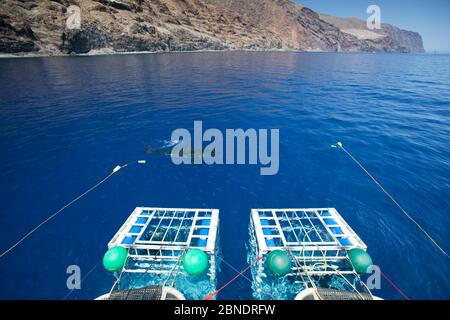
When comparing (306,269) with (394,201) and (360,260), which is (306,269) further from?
(394,201)

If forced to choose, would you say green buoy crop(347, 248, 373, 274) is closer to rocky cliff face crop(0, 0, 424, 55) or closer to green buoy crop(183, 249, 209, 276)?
green buoy crop(183, 249, 209, 276)

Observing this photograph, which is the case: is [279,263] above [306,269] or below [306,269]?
above

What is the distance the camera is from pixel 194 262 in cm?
803

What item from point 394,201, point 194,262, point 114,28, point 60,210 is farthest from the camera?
point 114,28

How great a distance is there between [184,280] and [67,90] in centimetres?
4325

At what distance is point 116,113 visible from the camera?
2858cm

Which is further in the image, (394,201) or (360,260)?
(394,201)

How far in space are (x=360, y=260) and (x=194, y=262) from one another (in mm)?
6430

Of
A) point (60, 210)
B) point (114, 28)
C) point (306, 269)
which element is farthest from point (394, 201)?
point (114, 28)

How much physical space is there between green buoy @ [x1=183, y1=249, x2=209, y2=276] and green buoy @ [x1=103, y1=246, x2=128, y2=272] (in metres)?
2.62

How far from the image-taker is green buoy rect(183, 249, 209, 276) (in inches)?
316

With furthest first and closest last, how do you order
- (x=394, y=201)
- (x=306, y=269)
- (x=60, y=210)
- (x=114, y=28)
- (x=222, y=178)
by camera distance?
(x=114, y=28) < (x=222, y=178) < (x=394, y=201) < (x=60, y=210) < (x=306, y=269)
